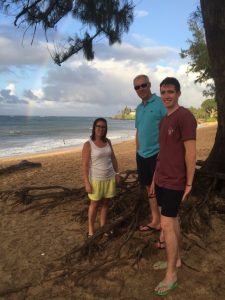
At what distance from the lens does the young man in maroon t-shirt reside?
2.94m

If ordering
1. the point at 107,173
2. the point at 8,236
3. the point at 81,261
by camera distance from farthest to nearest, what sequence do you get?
1. the point at 8,236
2. the point at 107,173
3. the point at 81,261

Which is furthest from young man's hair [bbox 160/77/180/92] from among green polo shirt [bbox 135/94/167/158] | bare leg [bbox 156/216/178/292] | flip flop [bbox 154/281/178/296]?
flip flop [bbox 154/281/178/296]

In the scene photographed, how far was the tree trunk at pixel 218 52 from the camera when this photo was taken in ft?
15.9

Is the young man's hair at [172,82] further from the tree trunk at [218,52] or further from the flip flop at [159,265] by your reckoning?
the tree trunk at [218,52]

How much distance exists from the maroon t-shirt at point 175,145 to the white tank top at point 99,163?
1098 mm

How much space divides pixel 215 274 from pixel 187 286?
36 cm

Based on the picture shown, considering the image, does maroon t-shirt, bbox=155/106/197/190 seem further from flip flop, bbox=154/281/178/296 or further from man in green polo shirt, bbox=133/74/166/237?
flip flop, bbox=154/281/178/296

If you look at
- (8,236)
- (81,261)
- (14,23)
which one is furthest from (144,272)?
(14,23)

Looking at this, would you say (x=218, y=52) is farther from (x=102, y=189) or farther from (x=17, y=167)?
(x=17, y=167)

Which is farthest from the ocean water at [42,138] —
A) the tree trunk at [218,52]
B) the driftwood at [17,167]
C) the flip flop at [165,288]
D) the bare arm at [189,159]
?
the bare arm at [189,159]

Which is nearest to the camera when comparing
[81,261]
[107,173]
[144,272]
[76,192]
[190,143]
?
[190,143]

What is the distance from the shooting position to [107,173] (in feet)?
13.7

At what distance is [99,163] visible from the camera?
4137 mm

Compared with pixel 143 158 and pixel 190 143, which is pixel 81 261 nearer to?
pixel 143 158
